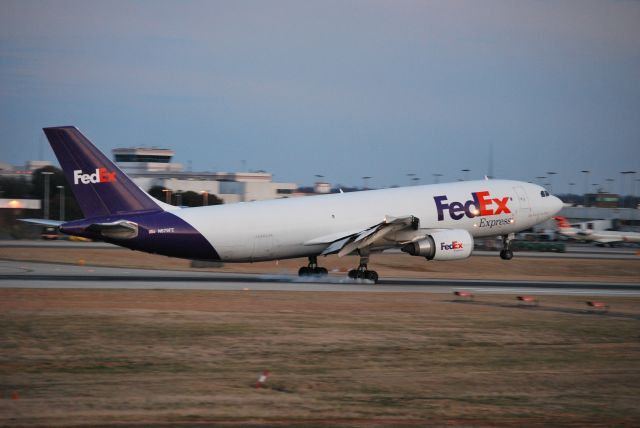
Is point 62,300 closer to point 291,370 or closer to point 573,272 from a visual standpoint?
point 291,370

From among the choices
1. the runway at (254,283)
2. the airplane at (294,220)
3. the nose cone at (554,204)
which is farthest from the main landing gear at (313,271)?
the nose cone at (554,204)

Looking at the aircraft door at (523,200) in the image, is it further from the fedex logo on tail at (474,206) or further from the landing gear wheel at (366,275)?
the landing gear wheel at (366,275)

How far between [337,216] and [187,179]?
116 m

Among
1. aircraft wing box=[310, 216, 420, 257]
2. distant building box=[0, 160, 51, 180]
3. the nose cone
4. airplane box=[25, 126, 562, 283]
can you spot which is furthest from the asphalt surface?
distant building box=[0, 160, 51, 180]

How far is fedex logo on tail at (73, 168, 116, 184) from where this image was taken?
36.6 metres

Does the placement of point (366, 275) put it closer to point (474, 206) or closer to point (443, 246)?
point (443, 246)

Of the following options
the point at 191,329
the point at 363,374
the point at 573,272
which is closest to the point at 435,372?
the point at 363,374

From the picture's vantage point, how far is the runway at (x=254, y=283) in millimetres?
37344

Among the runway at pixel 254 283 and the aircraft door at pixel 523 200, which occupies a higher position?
the aircraft door at pixel 523 200

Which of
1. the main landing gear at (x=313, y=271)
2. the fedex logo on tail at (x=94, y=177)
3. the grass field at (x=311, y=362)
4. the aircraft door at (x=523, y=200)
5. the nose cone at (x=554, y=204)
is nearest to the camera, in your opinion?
the grass field at (x=311, y=362)

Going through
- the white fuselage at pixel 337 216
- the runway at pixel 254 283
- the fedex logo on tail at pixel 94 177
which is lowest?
the runway at pixel 254 283

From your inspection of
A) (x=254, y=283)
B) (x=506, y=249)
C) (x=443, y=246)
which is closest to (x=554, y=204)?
(x=506, y=249)

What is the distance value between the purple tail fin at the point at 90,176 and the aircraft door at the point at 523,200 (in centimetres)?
2123

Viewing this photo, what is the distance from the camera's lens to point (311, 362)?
798 inches
